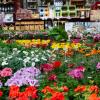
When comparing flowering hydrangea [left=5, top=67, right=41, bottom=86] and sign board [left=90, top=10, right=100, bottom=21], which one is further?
sign board [left=90, top=10, right=100, bottom=21]

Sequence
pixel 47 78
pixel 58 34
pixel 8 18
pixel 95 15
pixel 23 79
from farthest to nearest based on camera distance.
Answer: pixel 8 18 < pixel 95 15 < pixel 58 34 < pixel 47 78 < pixel 23 79

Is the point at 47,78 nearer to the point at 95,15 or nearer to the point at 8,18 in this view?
the point at 95,15

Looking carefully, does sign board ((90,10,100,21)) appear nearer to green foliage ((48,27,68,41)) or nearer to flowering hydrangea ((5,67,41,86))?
green foliage ((48,27,68,41))

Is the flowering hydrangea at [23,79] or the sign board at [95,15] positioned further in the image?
the sign board at [95,15]

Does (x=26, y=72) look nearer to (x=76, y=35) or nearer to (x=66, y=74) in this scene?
(x=66, y=74)

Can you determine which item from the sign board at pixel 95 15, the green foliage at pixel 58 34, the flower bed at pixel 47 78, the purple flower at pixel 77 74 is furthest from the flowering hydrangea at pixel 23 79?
the sign board at pixel 95 15

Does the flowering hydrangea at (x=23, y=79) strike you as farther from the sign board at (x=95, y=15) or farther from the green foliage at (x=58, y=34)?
the sign board at (x=95, y=15)

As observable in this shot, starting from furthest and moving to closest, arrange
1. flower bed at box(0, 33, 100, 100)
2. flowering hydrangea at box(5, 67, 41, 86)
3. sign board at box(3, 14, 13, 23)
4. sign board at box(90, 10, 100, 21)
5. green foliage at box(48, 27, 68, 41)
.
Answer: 1. sign board at box(3, 14, 13, 23)
2. sign board at box(90, 10, 100, 21)
3. green foliage at box(48, 27, 68, 41)
4. flowering hydrangea at box(5, 67, 41, 86)
5. flower bed at box(0, 33, 100, 100)

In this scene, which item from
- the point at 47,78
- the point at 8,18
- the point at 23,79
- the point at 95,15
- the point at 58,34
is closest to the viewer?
the point at 23,79

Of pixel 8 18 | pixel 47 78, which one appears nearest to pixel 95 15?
pixel 8 18

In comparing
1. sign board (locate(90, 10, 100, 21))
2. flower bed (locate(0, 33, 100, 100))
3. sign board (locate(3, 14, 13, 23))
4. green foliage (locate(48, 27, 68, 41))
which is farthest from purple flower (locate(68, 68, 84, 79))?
sign board (locate(3, 14, 13, 23))

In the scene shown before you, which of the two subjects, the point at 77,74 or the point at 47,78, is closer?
the point at 77,74

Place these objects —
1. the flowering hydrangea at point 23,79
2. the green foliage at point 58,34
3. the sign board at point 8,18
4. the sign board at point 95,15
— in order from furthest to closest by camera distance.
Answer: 1. the sign board at point 8,18
2. the sign board at point 95,15
3. the green foliage at point 58,34
4. the flowering hydrangea at point 23,79

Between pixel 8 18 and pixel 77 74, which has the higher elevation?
pixel 77 74
